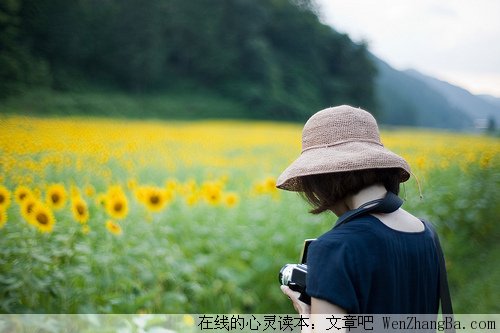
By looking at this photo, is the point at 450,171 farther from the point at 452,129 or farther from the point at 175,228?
the point at 175,228

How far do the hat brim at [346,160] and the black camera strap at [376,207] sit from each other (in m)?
0.07

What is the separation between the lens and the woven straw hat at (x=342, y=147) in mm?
980

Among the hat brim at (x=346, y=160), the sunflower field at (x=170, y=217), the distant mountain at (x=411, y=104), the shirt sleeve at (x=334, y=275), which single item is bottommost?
the sunflower field at (x=170, y=217)

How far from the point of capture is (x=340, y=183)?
1.02 metres

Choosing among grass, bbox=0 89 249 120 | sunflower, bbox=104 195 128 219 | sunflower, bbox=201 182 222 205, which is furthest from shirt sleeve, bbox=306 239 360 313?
sunflower, bbox=201 182 222 205

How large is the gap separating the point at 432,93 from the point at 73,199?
304cm

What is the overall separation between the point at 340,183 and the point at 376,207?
11 centimetres

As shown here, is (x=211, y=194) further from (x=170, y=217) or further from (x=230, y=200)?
(x=170, y=217)

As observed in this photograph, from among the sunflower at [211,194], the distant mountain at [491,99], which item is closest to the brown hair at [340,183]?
the sunflower at [211,194]

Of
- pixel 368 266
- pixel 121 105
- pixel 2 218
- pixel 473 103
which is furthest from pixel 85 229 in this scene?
pixel 473 103

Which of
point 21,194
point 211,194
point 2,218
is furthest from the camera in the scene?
point 211,194

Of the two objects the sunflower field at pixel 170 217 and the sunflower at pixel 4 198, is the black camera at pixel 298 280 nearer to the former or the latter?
the sunflower field at pixel 170 217

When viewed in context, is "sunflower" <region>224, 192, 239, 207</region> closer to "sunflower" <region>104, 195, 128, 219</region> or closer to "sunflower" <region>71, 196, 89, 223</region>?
"sunflower" <region>104, 195, 128, 219</region>

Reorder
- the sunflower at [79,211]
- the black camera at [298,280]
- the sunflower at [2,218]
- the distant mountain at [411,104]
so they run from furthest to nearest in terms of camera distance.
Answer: the distant mountain at [411,104] < the sunflower at [79,211] < the sunflower at [2,218] < the black camera at [298,280]
